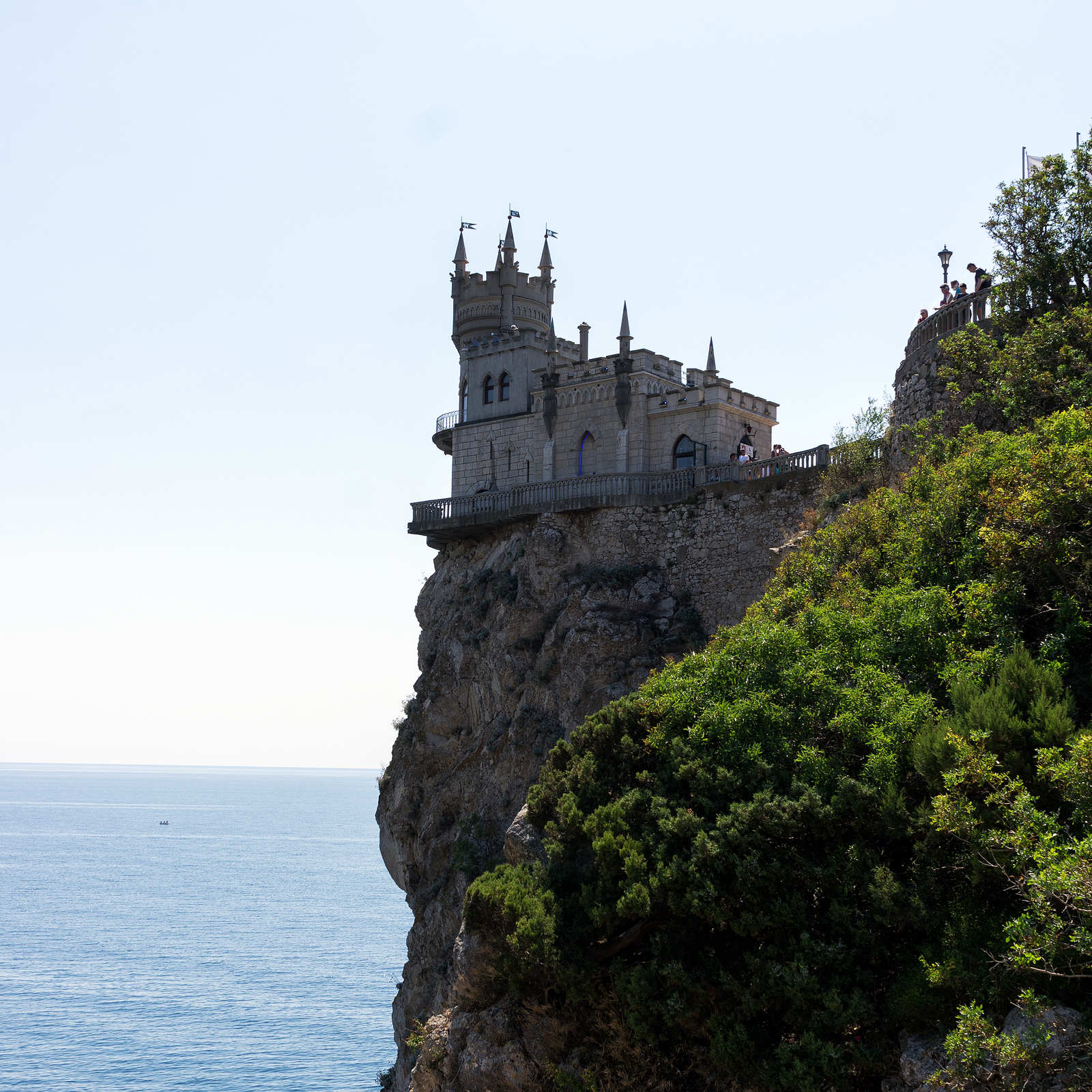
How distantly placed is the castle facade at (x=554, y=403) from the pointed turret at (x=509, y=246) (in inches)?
1.8

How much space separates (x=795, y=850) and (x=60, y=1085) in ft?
138

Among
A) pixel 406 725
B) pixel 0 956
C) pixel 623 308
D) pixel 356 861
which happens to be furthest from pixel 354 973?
pixel 356 861

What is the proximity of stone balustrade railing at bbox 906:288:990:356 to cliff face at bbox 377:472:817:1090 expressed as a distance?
17.8ft

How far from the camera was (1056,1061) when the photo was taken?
11.4 metres

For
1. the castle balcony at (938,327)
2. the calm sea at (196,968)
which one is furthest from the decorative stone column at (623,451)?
the calm sea at (196,968)

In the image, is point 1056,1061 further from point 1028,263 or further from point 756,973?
point 1028,263

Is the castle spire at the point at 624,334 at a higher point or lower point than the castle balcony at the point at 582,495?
higher

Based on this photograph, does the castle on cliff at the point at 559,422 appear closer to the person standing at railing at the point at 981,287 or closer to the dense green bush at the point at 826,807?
the person standing at railing at the point at 981,287

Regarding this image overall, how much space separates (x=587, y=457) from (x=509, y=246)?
977cm

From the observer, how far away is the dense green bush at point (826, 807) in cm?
1365

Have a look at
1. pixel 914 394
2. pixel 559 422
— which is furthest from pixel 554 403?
pixel 914 394

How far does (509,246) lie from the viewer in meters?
43.8

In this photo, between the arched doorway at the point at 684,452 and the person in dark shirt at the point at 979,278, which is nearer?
the person in dark shirt at the point at 979,278

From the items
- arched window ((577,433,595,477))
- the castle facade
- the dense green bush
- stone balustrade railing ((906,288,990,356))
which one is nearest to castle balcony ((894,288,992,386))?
stone balustrade railing ((906,288,990,356))
